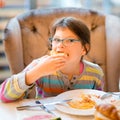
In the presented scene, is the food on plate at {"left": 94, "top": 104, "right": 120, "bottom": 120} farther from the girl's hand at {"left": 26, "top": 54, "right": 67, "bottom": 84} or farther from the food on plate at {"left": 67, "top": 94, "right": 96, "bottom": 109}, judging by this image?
the girl's hand at {"left": 26, "top": 54, "right": 67, "bottom": 84}

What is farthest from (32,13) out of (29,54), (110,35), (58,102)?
(58,102)

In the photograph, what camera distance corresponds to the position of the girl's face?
122cm

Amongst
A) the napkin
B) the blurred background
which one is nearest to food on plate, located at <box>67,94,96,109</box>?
the napkin

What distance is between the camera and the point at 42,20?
5.79 ft

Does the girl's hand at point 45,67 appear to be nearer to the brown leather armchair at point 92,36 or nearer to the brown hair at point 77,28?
the brown hair at point 77,28

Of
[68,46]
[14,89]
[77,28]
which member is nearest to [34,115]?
[14,89]

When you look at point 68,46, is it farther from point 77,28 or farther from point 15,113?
point 15,113

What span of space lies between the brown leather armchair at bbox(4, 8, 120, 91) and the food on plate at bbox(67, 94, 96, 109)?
59 cm

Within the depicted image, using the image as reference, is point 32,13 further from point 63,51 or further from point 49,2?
point 49,2

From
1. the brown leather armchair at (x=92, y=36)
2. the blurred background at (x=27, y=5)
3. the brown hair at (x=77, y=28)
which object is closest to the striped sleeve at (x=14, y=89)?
the brown hair at (x=77, y=28)

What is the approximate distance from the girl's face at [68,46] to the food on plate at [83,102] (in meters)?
0.21

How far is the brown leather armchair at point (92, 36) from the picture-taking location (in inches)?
67.6

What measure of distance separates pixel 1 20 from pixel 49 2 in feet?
1.56

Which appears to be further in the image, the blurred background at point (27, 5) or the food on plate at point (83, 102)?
the blurred background at point (27, 5)
